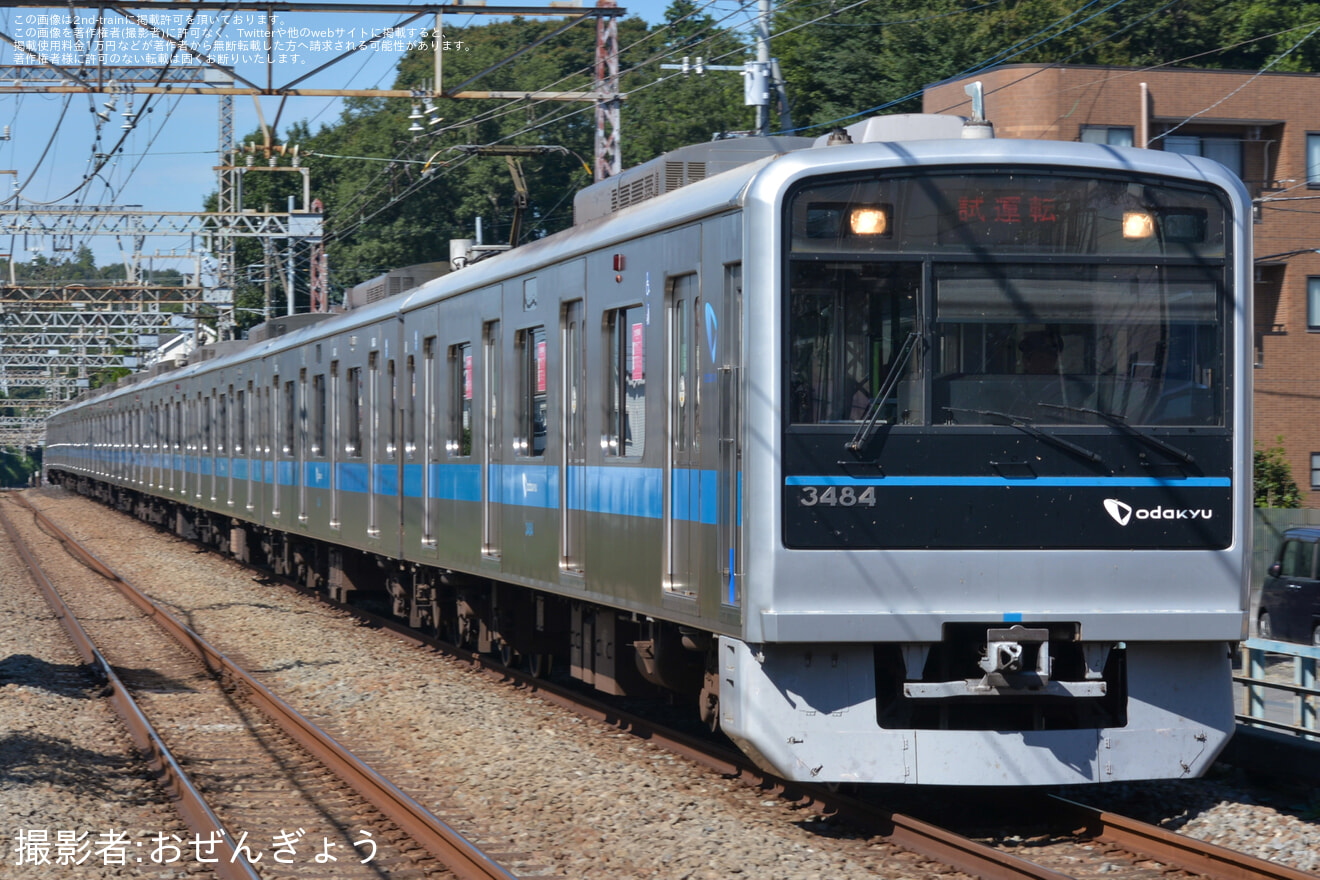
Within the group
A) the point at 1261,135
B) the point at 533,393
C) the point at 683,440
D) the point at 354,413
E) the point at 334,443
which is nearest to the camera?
the point at 683,440

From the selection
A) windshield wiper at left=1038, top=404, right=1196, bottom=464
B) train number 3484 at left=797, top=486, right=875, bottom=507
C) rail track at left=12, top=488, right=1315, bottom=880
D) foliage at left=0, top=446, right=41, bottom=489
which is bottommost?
foliage at left=0, top=446, right=41, bottom=489

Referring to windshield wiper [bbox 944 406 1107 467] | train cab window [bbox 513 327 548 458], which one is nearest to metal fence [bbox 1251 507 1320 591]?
train cab window [bbox 513 327 548 458]

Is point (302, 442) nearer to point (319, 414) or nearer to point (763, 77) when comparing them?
point (319, 414)

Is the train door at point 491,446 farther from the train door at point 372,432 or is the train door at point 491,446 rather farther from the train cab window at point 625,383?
the train door at point 372,432

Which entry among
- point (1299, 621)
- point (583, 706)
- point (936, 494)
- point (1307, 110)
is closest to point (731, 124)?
point (1307, 110)

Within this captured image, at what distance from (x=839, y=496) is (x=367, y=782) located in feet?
10.5

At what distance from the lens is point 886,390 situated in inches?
269

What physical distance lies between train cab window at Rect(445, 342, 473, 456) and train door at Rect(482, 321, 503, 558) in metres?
0.40

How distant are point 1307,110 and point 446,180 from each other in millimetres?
34351

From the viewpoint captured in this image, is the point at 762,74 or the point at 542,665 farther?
the point at 762,74

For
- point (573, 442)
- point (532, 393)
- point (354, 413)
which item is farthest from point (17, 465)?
point (573, 442)

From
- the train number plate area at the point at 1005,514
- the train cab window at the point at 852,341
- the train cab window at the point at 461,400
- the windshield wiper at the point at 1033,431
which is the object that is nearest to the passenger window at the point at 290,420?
the train cab window at the point at 461,400

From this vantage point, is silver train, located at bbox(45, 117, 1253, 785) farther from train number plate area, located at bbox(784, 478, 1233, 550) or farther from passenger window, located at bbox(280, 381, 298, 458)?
passenger window, located at bbox(280, 381, 298, 458)

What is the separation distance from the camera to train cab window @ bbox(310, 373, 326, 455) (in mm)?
17062
